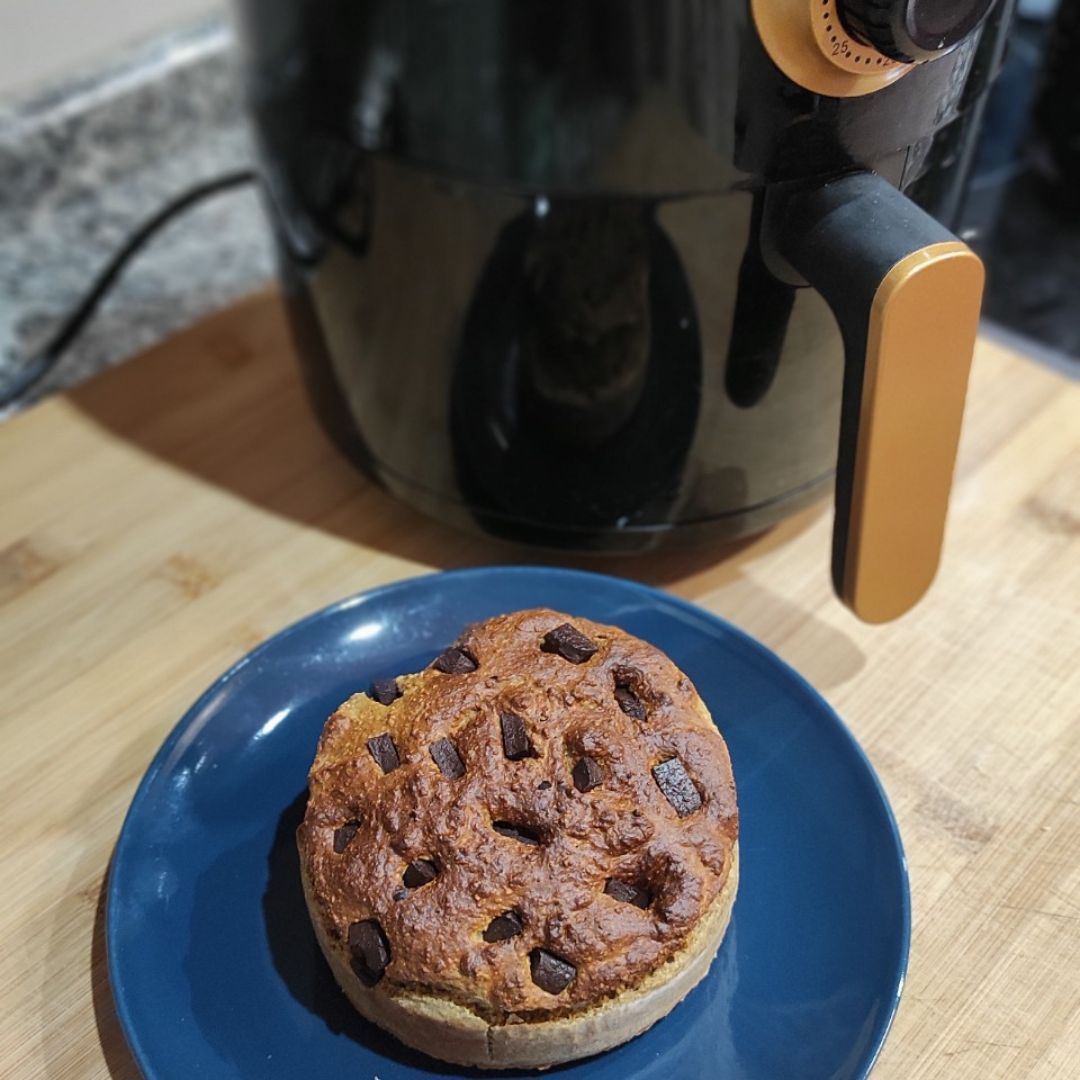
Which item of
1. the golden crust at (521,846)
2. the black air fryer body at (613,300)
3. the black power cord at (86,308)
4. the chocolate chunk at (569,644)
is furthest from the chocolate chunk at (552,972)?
the black power cord at (86,308)

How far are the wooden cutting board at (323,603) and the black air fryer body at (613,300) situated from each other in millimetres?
61

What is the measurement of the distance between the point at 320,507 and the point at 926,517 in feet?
1.13

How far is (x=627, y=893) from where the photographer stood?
406 mm

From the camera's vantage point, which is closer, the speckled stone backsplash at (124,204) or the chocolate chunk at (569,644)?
the chocolate chunk at (569,644)

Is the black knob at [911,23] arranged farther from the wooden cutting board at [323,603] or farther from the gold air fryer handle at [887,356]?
the wooden cutting board at [323,603]

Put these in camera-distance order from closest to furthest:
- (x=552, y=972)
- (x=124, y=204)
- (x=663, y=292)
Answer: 1. (x=552, y=972)
2. (x=663, y=292)
3. (x=124, y=204)

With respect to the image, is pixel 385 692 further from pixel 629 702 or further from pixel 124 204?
pixel 124 204

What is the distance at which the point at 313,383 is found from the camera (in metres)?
0.64

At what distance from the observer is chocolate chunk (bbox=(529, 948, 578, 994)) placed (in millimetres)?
385

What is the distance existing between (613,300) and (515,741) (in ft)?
0.65

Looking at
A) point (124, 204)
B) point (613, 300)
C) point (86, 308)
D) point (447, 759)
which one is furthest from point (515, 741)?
point (124, 204)

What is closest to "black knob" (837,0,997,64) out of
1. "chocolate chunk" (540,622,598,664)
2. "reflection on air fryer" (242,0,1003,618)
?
"reflection on air fryer" (242,0,1003,618)

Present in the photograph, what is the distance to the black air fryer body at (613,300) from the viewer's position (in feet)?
1.54

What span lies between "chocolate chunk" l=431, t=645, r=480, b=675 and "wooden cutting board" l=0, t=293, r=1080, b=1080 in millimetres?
161
